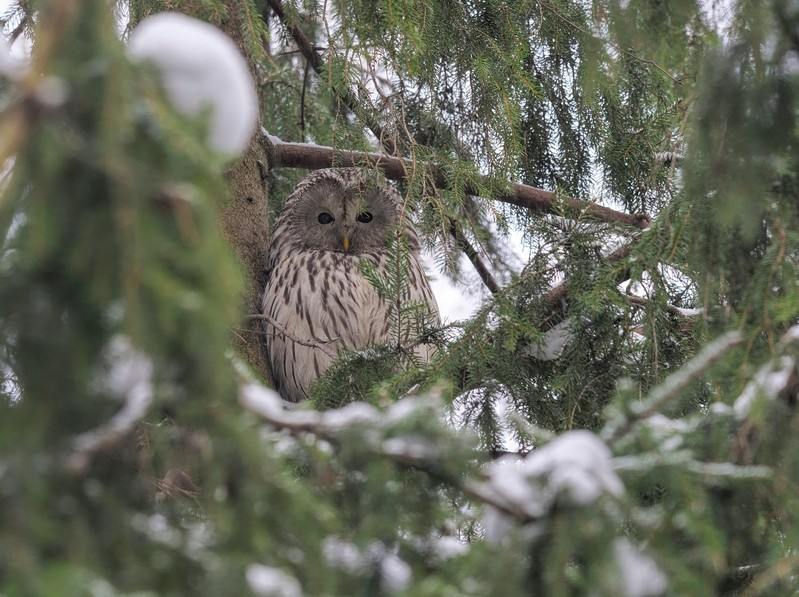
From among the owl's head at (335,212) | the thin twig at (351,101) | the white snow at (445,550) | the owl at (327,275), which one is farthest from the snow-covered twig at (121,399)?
the owl's head at (335,212)

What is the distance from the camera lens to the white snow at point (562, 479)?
4.06 feet

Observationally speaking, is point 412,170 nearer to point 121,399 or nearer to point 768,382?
point 768,382

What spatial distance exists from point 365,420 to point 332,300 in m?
3.06

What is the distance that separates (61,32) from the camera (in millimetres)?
1046

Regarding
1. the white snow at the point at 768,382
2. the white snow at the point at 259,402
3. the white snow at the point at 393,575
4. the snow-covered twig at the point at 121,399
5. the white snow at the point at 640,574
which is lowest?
the white snow at the point at 640,574

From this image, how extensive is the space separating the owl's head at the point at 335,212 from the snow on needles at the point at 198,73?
11.7ft

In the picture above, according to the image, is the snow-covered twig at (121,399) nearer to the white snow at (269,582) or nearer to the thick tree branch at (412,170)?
the white snow at (269,582)

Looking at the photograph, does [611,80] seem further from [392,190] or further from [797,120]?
[392,190]

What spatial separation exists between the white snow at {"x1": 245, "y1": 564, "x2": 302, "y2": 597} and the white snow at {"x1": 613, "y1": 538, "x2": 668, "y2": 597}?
41cm

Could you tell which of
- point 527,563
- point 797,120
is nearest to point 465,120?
point 797,120

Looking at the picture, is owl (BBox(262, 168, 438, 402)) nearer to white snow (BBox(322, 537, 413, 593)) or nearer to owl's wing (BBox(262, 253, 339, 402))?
owl's wing (BBox(262, 253, 339, 402))

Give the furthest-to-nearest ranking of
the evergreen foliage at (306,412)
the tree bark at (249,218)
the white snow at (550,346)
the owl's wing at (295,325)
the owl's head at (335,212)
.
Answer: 1. the owl's head at (335,212)
2. the owl's wing at (295,325)
3. the tree bark at (249,218)
4. the white snow at (550,346)
5. the evergreen foliage at (306,412)

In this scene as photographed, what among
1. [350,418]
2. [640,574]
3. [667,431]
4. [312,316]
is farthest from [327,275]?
[640,574]

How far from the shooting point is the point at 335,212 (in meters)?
4.79
